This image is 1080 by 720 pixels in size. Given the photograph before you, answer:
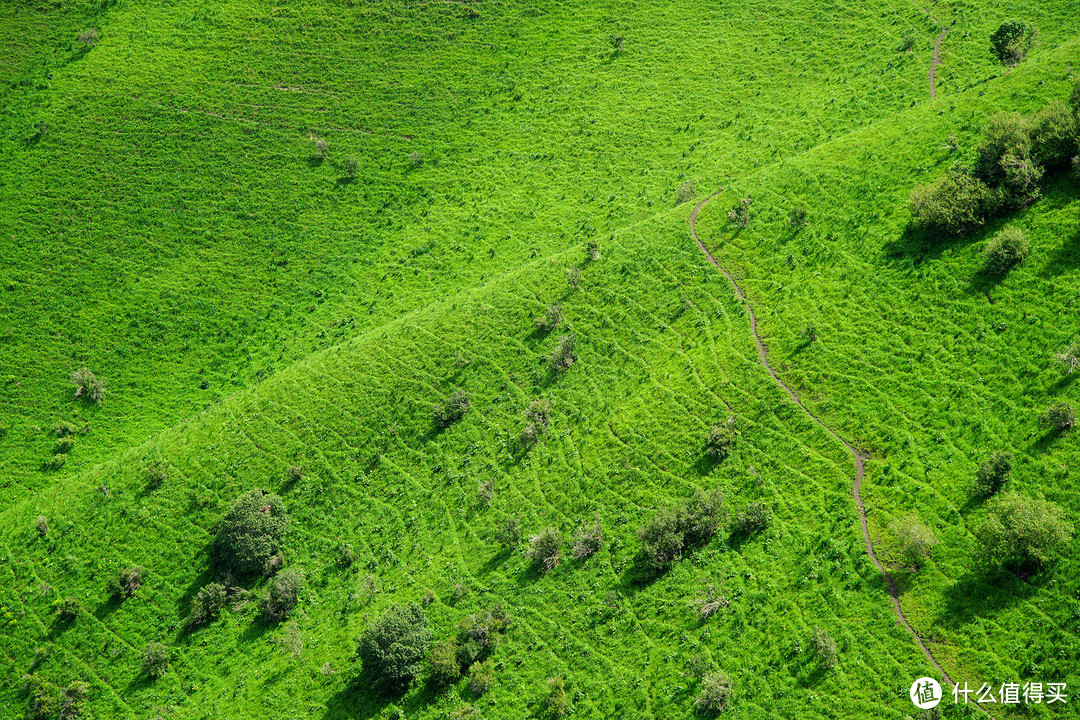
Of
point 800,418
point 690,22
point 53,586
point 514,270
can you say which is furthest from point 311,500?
point 690,22

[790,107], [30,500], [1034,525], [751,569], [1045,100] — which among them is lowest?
[30,500]

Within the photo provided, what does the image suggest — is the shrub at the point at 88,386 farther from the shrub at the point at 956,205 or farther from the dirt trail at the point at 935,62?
the dirt trail at the point at 935,62

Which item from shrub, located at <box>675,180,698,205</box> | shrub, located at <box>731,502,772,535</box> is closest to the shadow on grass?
shrub, located at <box>731,502,772,535</box>

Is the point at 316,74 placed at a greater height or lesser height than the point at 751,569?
greater

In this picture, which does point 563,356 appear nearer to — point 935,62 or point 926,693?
point 926,693

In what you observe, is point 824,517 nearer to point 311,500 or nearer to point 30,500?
point 311,500

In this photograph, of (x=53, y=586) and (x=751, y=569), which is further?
(x=53, y=586)

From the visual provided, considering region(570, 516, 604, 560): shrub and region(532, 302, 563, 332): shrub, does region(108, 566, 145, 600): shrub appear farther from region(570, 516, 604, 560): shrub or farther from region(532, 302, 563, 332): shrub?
region(532, 302, 563, 332): shrub
